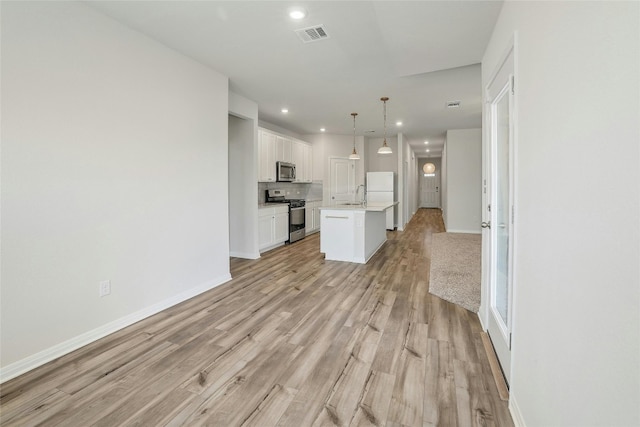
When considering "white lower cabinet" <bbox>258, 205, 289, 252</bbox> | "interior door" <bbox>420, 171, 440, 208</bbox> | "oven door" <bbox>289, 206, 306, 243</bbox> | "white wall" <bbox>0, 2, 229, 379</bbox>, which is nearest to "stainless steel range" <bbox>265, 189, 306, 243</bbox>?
"oven door" <bbox>289, 206, 306, 243</bbox>

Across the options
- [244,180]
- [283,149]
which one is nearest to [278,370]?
[244,180]

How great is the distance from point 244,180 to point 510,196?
416cm

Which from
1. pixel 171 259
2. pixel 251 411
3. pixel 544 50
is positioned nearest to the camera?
pixel 544 50

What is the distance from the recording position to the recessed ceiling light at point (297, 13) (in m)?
2.56

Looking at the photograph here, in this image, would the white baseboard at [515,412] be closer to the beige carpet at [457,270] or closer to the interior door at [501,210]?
the interior door at [501,210]

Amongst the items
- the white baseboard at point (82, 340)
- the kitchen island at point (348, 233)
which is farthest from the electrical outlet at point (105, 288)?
the kitchen island at point (348, 233)

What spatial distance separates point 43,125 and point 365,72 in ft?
10.8

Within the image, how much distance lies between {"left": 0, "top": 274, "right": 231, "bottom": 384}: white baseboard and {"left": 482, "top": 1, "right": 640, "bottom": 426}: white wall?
3047 mm

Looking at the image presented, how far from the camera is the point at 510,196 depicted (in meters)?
1.91

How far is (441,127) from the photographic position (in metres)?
7.61

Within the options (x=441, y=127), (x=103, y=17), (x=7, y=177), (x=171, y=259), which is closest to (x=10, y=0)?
(x=103, y=17)

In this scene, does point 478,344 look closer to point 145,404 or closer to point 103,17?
point 145,404

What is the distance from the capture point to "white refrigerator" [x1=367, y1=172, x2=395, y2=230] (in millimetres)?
8383

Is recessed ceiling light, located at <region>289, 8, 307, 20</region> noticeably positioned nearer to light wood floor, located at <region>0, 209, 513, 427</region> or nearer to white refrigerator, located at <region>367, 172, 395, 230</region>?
light wood floor, located at <region>0, 209, 513, 427</region>
